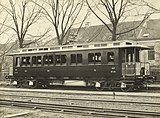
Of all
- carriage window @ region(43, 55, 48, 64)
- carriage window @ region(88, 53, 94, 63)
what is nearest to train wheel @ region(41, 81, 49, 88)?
carriage window @ region(43, 55, 48, 64)

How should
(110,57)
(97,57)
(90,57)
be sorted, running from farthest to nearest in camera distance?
(90,57) → (97,57) → (110,57)

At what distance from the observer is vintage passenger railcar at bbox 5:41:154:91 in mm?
17781

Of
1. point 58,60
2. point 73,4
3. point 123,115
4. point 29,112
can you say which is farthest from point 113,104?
point 73,4

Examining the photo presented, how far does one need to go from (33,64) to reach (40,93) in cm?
414

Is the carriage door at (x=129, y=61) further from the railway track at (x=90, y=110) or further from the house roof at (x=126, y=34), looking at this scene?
the house roof at (x=126, y=34)

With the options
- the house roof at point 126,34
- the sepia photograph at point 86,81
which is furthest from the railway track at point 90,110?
the house roof at point 126,34

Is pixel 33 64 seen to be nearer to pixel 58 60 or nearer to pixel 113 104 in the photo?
pixel 58 60

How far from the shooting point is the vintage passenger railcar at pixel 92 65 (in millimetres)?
17781

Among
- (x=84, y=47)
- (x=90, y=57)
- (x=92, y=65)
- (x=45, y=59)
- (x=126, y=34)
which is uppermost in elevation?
(x=126, y=34)

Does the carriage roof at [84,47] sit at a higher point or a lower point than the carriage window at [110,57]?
higher

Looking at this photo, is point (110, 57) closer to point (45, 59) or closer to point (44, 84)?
point (45, 59)

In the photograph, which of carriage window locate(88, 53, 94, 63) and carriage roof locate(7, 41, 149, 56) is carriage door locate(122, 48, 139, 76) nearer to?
carriage roof locate(7, 41, 149, 56)

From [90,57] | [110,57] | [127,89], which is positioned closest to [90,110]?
[127,89]

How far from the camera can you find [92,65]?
61.6ft
